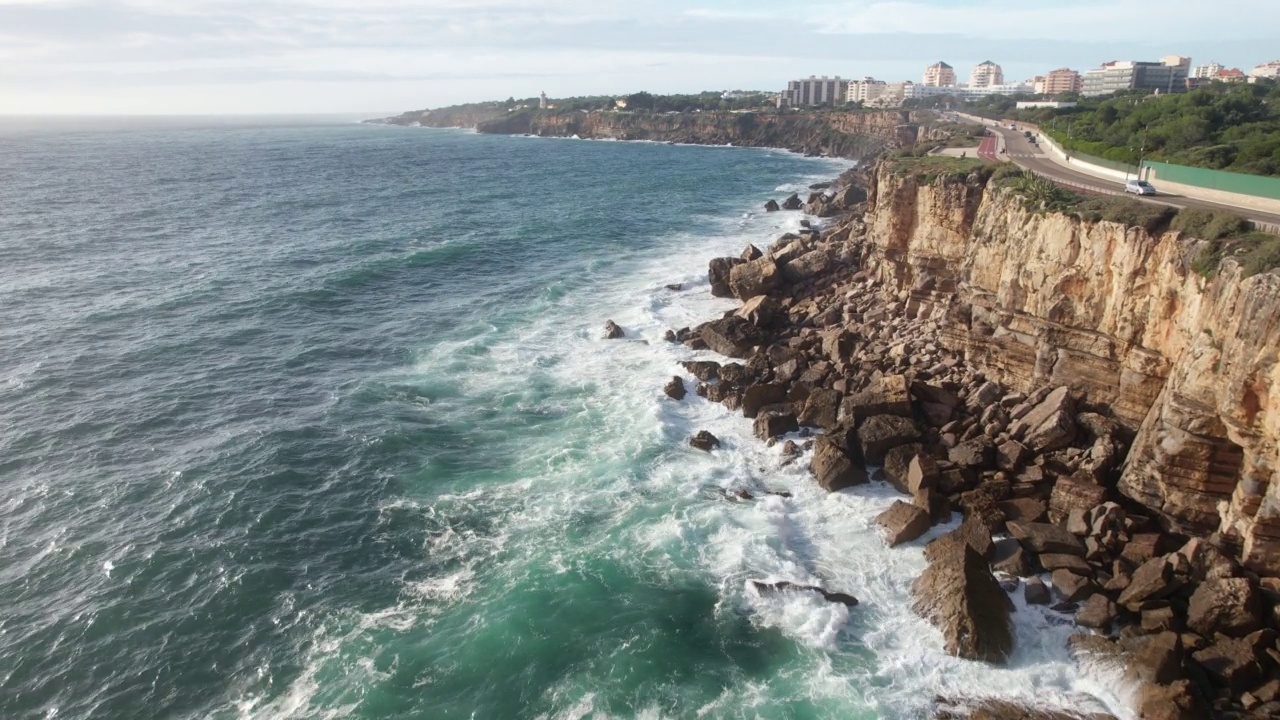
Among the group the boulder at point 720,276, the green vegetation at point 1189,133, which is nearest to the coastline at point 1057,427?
the boulder at point 720,276

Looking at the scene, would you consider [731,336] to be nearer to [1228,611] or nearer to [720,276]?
Answer: [720,276]

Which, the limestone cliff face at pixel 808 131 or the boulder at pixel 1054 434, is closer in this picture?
the boulder at pixel 1054 434

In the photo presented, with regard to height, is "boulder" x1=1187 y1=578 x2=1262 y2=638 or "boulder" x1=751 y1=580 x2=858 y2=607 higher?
"boulder" x1=1187 y1=578 x2=1262 y2=638

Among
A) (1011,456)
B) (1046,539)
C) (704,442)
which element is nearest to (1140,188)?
(1011,456)

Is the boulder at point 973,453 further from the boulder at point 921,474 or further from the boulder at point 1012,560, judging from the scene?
the boulder at point 1012,560

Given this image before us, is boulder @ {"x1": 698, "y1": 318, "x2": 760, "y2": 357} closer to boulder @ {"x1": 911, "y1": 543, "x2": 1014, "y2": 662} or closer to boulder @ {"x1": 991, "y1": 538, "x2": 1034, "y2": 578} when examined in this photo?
boulder @ {"x1": 991, "y1": 538, "x2": 1034, "y2": 578}

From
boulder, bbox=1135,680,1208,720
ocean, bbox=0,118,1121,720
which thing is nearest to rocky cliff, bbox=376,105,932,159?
ocean, bbox=0,118,1121,720
